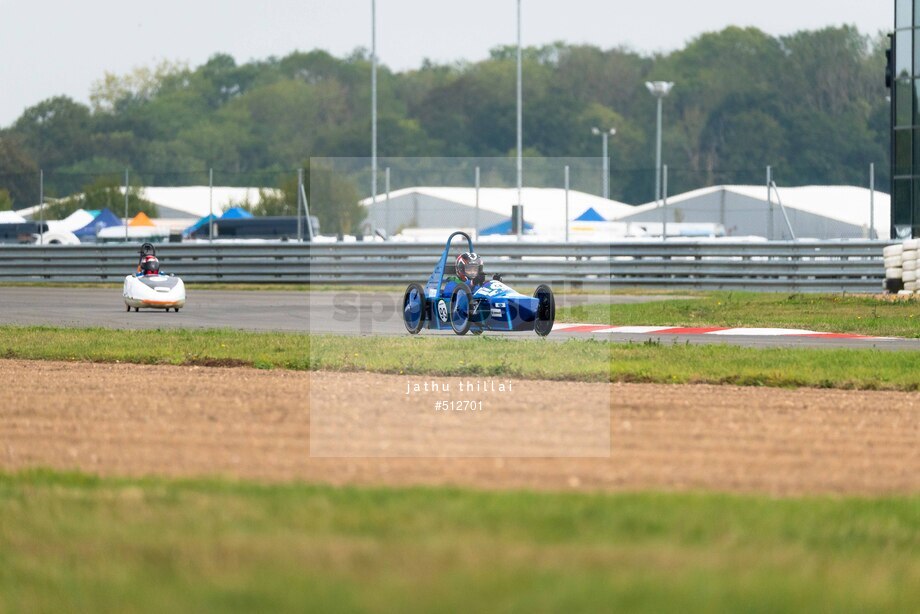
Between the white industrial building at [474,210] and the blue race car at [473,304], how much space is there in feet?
43.7

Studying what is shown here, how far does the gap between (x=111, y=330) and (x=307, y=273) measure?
590 inches

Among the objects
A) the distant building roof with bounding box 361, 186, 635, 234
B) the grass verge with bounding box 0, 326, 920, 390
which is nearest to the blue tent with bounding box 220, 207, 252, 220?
the distant building roof with bounding box 361, 186, 635, 234

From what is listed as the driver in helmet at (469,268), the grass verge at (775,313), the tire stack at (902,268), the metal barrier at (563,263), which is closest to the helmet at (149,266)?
the grass verge at (775,313)

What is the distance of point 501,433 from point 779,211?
4865 centimetres

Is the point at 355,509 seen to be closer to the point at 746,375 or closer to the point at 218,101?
the point at 746,375

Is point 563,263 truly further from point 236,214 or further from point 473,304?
point 236,214

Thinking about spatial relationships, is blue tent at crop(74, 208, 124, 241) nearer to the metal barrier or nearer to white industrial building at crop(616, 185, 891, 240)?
white industrial building at crop(616, 185, 891, 240)

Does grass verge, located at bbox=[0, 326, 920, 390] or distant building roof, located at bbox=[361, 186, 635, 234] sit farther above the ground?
distant building roof, located at bbox=[361, 186, 635, 234]

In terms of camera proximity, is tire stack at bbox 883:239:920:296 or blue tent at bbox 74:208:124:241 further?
blue tent at bbox 74:208:124:241

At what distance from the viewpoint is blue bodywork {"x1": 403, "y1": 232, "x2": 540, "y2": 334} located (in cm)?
1681

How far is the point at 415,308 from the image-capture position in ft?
57.0

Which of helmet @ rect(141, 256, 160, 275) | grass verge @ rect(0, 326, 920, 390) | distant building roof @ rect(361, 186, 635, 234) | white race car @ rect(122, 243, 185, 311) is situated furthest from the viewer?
distant building roof @ rect(361, 186, 635, 234)

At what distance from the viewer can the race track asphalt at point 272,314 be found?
17344 millimetres

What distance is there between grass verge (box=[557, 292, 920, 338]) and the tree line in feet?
195
